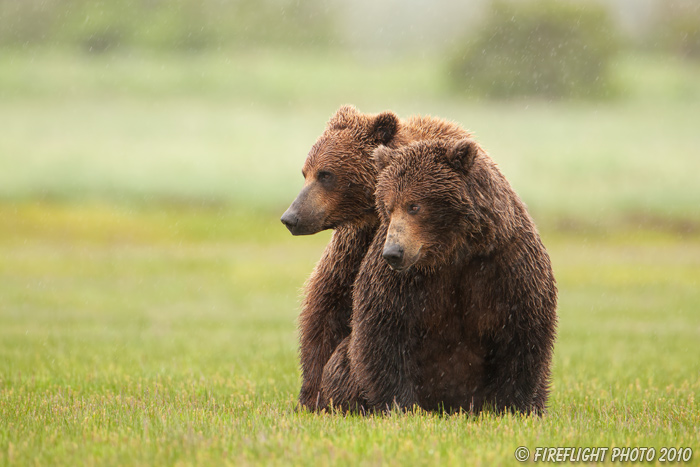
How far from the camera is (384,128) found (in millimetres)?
6586

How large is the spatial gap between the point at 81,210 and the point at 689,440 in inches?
1093

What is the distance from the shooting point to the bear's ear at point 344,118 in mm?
6785

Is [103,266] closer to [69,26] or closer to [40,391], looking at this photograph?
[40,391]

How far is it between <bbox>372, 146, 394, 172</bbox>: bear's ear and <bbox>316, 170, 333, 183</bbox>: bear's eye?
0.59m

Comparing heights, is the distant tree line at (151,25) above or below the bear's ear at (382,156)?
above

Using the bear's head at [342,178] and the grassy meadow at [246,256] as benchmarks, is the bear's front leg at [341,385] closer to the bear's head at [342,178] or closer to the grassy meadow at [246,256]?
the grassy meadow at [246,256]

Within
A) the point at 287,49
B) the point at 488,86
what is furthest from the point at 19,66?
the point at 488,86

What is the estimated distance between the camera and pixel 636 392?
8.13m

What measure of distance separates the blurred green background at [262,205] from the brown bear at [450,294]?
468 millimetres
